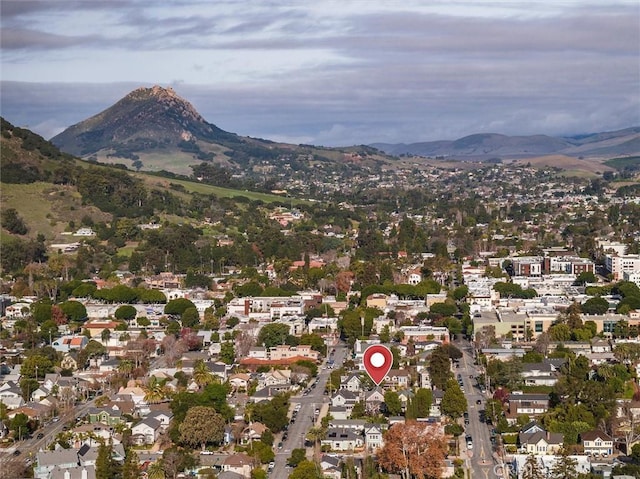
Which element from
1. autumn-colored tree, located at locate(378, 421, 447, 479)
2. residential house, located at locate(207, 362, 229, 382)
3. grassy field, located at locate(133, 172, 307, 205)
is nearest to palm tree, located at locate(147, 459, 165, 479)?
autumn-colored tree, located at locate(378, 421, 447, 479)

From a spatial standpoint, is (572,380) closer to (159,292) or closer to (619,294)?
(619,294)

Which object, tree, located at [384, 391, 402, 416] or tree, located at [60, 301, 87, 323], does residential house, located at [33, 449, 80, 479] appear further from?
tree, located at [60, 301, 87, 323]

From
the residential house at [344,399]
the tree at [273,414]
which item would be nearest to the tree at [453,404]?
the residential house at [344,399]

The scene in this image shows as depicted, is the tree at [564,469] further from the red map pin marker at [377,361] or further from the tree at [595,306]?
the tree at [595,306]

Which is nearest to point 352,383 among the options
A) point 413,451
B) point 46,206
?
point 413,451

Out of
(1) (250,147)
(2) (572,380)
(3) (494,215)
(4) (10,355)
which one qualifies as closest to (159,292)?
(4) (10,355)
